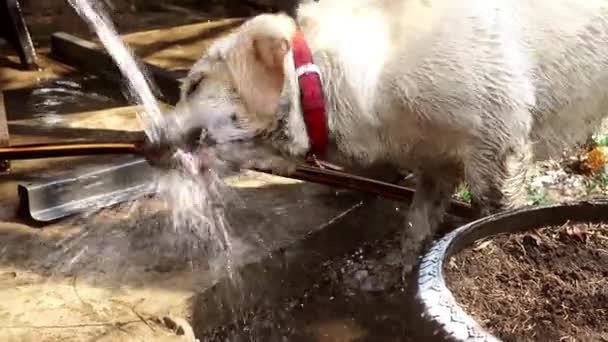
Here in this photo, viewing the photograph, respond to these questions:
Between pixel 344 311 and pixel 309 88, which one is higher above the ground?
pixel 309 88

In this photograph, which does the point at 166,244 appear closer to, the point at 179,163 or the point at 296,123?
the point at 179,163

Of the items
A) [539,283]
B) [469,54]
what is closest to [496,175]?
[469,54]

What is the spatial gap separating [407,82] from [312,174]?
27.2 inches

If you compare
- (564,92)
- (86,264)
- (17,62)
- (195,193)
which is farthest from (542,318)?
(17,62)

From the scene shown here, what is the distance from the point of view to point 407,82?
257cm

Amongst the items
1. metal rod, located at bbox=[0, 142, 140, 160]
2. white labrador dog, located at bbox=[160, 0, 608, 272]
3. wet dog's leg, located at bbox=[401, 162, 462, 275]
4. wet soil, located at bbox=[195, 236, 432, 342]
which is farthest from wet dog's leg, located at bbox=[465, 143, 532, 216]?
metal rod, located at bbox=[0, 142, 140, 160]

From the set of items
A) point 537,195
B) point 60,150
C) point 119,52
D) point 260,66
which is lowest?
point 537,195

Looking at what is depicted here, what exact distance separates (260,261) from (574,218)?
1.05 m

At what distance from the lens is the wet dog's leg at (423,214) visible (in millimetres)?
3078

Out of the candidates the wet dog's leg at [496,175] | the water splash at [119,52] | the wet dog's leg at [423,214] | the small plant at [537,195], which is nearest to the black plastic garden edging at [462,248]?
the wet dog's leg at [496,175]

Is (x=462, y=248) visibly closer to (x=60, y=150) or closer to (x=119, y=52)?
(x=60, y=150)

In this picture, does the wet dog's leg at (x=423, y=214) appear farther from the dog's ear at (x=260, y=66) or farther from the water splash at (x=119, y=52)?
the water splash at (x=119, y=52)

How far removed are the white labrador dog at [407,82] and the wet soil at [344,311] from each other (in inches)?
18.4

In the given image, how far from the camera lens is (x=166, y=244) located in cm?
306
